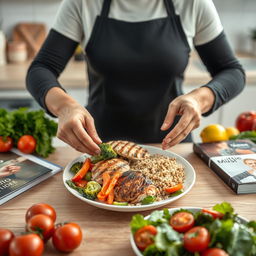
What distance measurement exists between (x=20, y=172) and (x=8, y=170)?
4 cm

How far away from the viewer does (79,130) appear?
1027 mm

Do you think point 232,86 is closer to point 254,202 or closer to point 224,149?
point 224,149

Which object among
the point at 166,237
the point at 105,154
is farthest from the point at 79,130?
the point at 166,237

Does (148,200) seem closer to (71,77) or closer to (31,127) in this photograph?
(31,127)

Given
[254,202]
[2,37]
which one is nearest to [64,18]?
[254,202]

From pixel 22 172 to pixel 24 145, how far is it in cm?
18

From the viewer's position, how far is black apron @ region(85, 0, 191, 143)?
4.72 feet

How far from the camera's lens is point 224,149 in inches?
50.3

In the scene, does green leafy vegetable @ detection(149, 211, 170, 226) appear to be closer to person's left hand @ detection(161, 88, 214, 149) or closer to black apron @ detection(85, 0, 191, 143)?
person's left hand @ detection(161, 88, 214, 149)

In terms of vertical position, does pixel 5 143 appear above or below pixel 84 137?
below

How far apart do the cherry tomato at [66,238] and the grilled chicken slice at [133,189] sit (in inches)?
7.9

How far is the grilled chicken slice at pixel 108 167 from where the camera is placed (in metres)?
1.03

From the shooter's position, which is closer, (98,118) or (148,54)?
(148,54)

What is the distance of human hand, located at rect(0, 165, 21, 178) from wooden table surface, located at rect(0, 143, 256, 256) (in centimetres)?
10
